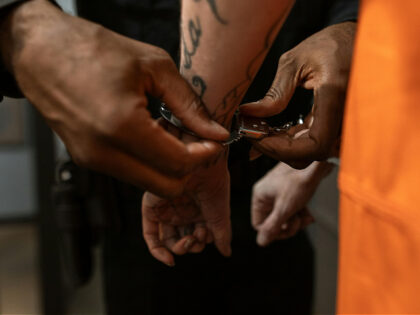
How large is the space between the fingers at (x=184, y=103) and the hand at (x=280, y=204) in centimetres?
26

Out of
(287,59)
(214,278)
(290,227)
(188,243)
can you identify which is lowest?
(214,278)

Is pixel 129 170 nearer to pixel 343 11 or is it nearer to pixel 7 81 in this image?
pixel 7 81

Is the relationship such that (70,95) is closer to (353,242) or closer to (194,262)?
(353,242)

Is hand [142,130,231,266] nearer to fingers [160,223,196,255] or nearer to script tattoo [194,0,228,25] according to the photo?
fingers [160,223,196,255]

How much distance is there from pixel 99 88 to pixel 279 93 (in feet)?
0.68

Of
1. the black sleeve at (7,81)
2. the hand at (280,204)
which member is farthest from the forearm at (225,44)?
the hand at (280,204)

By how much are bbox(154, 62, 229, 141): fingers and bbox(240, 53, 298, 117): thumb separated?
63mm

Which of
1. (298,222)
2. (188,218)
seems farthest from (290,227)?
(188,218)

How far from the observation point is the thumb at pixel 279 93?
1.23 feet

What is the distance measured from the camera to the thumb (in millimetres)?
375

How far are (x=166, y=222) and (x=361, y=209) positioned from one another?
0.85ft

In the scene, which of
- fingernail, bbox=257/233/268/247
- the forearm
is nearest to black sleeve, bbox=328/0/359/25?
the forearm

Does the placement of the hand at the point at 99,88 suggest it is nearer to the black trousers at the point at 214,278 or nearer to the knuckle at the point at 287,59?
the knuckle at the point at 287,59

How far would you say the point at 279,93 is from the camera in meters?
0.39
